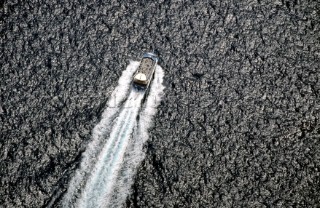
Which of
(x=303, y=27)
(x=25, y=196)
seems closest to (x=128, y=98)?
(x=25, y=196)

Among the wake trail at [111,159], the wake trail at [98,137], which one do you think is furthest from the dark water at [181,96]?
the wake trail at [111,159]

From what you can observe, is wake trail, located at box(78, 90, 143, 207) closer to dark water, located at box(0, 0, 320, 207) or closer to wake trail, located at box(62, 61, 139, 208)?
wake trail, located at box(62, 61, 139, 208)

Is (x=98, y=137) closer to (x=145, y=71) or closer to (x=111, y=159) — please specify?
(x=111, y=159)

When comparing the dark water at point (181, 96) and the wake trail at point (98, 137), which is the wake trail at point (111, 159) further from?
the dark water at point (181, 96)

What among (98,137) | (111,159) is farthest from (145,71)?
(111,159)

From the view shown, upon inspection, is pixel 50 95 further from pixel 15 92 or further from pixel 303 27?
pixel 303 27

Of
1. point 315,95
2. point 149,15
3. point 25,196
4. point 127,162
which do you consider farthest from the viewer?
point 149,15
